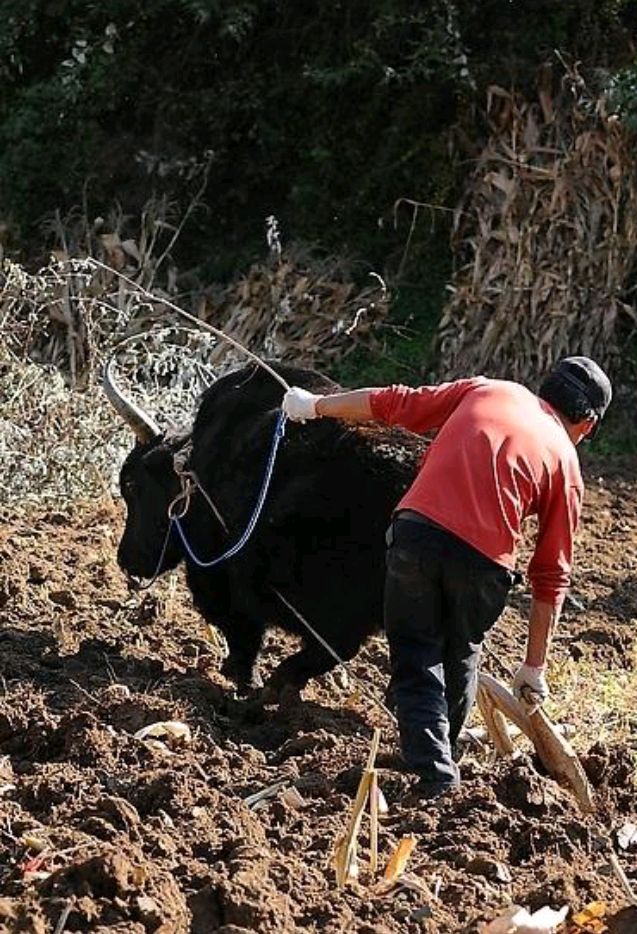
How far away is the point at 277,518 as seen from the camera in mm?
7594

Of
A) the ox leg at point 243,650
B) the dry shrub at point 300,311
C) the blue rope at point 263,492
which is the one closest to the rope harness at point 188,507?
the blue rope at point 263,492

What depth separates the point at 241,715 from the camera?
292 inches

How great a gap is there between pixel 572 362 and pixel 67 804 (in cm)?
249

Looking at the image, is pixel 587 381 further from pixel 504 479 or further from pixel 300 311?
pixel 300 311

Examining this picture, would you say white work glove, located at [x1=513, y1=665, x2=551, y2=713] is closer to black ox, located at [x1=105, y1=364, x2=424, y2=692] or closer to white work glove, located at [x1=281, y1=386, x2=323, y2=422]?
black ox, located at [x1=105, y1=364, x2=424, y2=692]

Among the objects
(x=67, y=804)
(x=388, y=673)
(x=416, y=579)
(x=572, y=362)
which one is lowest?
(x=388, y=673)

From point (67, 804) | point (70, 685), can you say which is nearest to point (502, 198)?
point (70, 685)

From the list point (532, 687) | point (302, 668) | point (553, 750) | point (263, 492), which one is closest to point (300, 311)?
point (263, 492)

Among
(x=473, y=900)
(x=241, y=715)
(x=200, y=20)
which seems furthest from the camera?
(x=200, y=20)

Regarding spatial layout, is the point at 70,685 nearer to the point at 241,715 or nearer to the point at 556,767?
the point at 241,715

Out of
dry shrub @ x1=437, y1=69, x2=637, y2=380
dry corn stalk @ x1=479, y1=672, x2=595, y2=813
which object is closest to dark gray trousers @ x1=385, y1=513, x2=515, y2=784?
dry corn stalk @ x1=479, y1=672, x2=595, y2=813

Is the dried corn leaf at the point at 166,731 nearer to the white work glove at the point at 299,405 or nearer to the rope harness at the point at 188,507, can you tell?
the rope harness at the point at 188,507

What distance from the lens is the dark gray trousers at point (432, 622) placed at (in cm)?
601

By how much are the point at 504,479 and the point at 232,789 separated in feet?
4.85
